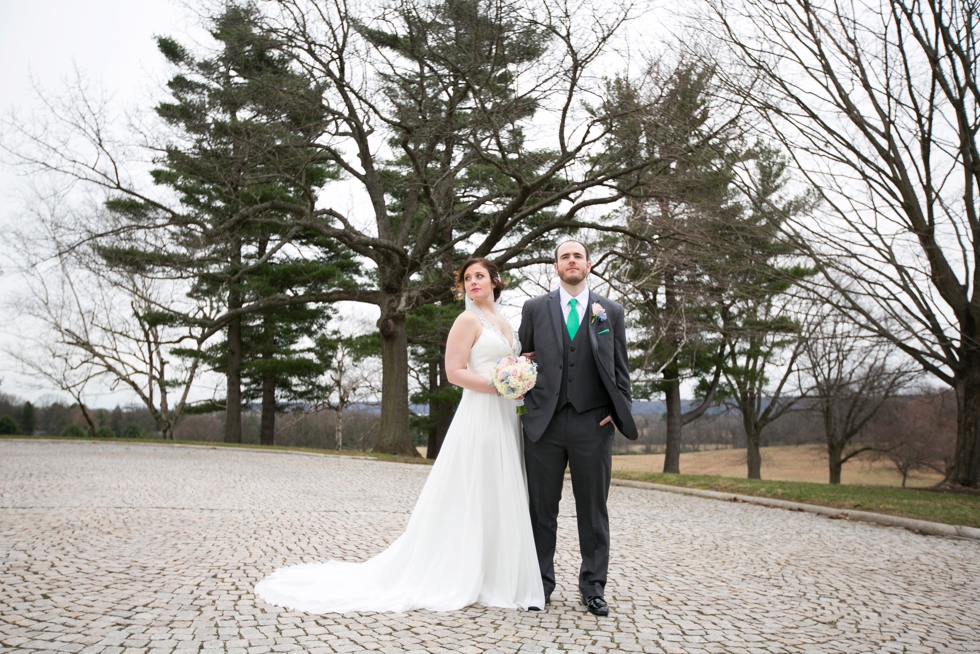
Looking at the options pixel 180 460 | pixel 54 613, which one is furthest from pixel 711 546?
pixel 180 460

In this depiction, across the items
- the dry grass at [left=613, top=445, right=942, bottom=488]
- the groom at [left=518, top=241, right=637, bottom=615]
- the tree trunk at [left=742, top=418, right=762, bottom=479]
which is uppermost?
the groom at [left=518, top=241, right=637, bottom=615]

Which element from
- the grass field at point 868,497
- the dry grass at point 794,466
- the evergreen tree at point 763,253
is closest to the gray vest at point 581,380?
the grass field at point 868,497

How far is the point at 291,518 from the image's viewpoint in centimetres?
727

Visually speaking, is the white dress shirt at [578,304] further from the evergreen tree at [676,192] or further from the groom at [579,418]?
the evergreen tree at [676,192]

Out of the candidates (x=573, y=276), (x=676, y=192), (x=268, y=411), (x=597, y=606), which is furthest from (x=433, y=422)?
(x=597, y=606)

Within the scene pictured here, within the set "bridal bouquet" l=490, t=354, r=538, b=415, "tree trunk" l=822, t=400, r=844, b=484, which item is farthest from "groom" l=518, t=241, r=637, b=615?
"tree trunk" l=822, t=400, r=844, b=484

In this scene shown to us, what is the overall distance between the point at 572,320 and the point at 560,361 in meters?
0.31

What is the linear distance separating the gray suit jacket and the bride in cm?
31

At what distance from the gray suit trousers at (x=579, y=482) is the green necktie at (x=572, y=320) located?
1.52 ft

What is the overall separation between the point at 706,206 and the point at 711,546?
6.55 metres

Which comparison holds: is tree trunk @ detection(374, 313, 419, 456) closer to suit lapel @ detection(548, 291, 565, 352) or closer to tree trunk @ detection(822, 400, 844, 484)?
suit lapel @ detection(548, 291, 565, 352)

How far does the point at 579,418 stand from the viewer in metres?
4.24

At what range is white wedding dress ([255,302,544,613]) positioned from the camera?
4.16 meters

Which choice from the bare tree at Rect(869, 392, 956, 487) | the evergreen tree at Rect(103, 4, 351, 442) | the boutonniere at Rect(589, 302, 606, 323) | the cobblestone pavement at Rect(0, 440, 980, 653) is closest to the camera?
the cobblestone pavement at Rect(0, 440, 980, 653)
